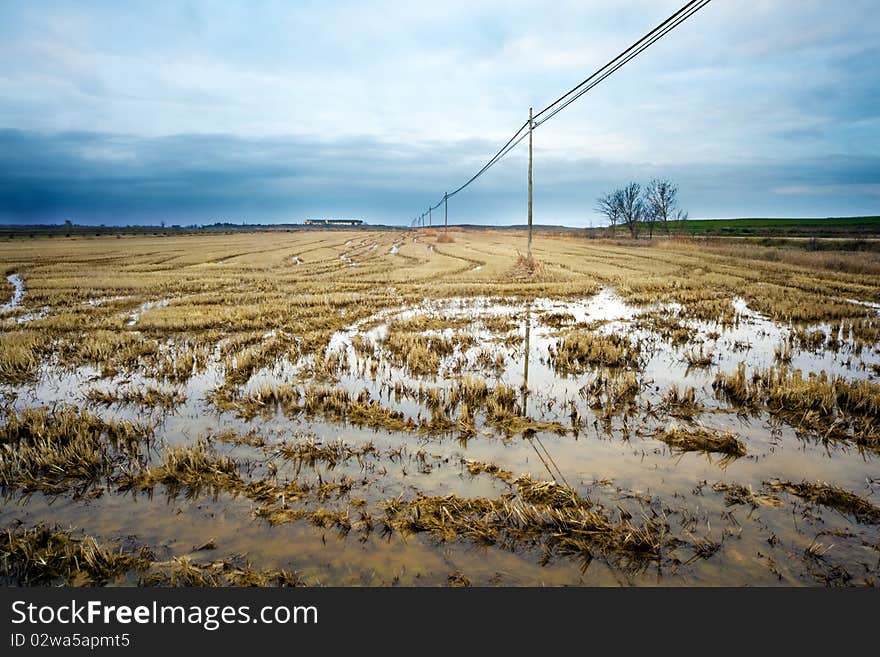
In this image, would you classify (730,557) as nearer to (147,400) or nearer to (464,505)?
(464,505)

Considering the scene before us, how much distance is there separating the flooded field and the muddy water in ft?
0.09

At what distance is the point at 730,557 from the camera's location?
423 centimetres

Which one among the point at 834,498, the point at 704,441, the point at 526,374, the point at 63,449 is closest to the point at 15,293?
the point at 63,449

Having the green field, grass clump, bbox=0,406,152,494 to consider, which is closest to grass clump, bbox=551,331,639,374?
grass clump, bbox=0,406,152,494

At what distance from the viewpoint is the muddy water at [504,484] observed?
4.17m

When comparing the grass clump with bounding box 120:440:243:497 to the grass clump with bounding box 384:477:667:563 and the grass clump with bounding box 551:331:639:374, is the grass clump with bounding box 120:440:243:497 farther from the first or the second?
the grass clump with bounding box 551:331:639:374

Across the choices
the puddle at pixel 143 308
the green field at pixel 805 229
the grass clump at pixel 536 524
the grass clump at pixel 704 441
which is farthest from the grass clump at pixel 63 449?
the green field at pixel 805 229

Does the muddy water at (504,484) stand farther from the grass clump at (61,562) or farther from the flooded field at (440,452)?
the grass clump at (61,562)

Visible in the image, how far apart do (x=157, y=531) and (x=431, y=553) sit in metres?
2.69

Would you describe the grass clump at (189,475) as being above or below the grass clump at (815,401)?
below

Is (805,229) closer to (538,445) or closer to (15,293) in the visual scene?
(538,445)

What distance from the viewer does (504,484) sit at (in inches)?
219

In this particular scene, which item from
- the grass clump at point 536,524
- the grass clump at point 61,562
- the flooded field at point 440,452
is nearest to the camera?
the grass clump at point 61,562

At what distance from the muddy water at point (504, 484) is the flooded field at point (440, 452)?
3 cm
